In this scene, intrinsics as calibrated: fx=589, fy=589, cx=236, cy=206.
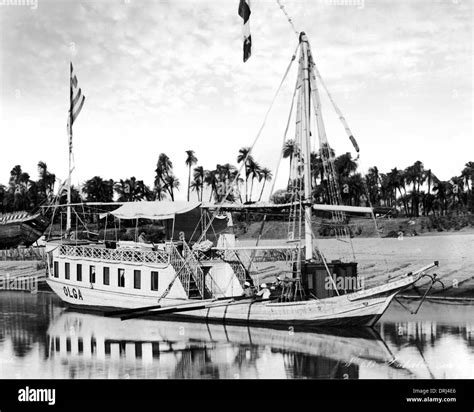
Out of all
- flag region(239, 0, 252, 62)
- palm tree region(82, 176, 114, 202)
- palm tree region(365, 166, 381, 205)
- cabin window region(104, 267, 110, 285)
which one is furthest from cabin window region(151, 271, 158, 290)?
palm tree region(82, 176, 114, 202)

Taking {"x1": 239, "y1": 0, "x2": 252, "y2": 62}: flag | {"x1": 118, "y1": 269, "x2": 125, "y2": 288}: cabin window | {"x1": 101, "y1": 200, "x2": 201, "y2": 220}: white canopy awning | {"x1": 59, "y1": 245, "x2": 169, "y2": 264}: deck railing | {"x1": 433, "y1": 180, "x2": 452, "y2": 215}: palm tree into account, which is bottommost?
{"x1": 118, "y1": 269, "x2": 125, "y2": 288}: cabin window

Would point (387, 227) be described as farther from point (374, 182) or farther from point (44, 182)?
point (44, 182)

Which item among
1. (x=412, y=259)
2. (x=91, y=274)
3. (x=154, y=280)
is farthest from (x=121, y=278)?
(x=412, y=259)

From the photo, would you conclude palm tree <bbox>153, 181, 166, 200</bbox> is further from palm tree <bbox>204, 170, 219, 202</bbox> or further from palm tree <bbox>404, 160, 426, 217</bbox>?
palm tree <bbox>404, 160, 426, 217</bbox>

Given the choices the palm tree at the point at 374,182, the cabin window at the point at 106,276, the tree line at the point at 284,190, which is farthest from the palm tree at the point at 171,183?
the cabin window at the point at 106,276

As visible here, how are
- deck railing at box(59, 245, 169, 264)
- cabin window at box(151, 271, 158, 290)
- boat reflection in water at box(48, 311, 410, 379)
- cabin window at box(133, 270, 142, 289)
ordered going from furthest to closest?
cabin window at box(133, 270, 142, 289) → deck railing at box(59, 245, 169, 264) → cabin window at box(151, 271, 158, 290) → boat reflection in water at box(48, 311, 410, 379)

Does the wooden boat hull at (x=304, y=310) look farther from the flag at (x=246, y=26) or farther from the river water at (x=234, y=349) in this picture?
the flag at (x=246, y=26)

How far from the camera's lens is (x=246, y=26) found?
25.1m

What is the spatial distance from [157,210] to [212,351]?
1066cm

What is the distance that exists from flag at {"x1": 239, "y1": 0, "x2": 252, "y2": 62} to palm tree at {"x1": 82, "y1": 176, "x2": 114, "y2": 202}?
52.1 metres

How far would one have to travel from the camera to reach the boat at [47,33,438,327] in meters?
25.1

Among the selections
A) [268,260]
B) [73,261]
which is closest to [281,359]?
[73,261]

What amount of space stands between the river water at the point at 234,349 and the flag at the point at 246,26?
12.1m

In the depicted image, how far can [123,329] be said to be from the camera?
1080 inches
